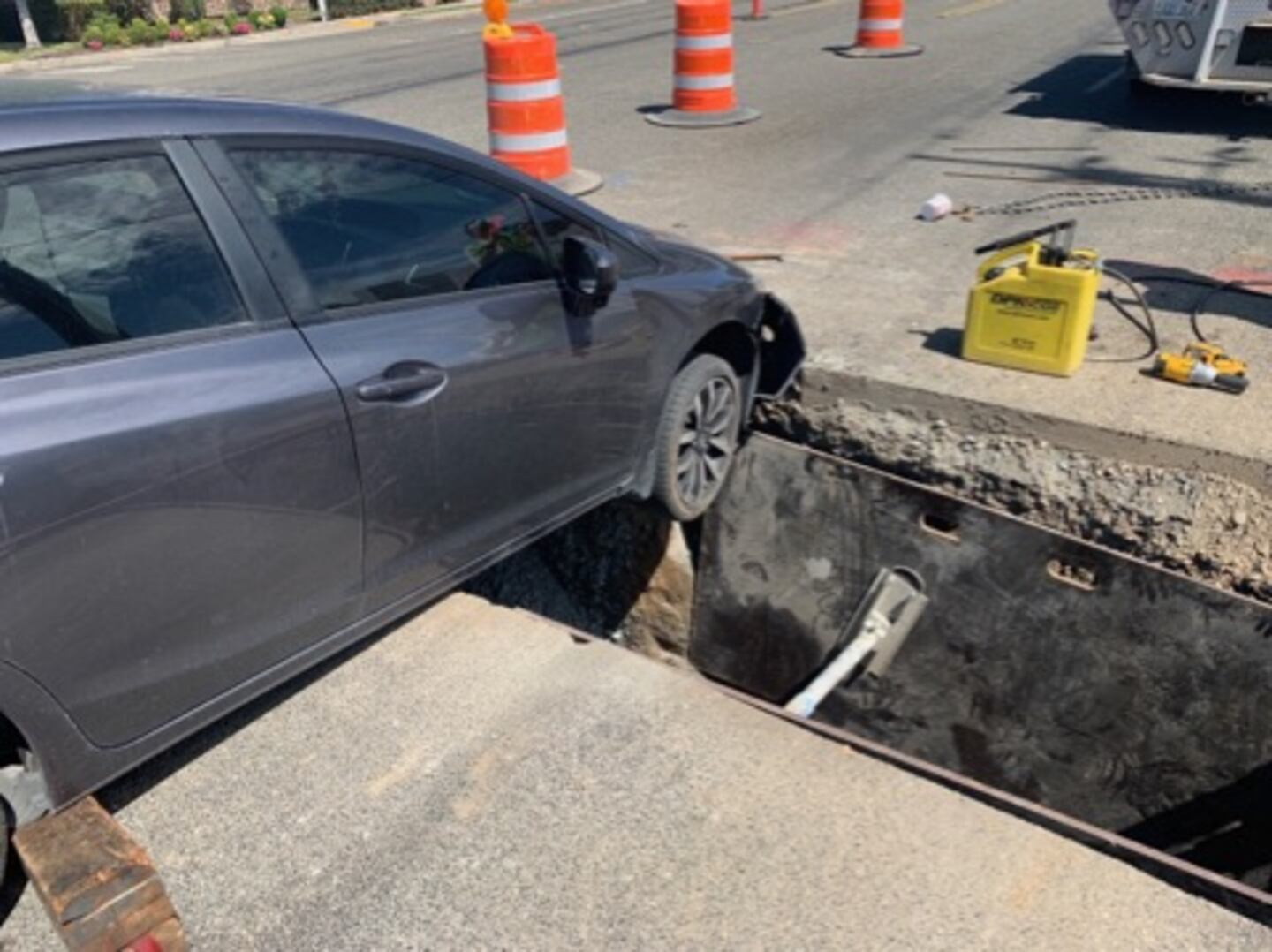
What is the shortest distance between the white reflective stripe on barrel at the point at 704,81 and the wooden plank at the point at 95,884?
9.47 meters

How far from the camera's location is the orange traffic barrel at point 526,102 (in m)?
7.40

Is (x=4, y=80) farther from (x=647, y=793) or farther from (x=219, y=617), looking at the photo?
(x=647, y=793)

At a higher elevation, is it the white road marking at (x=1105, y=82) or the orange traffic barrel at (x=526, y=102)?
the orange traffic barrel at (x=526, y=102)

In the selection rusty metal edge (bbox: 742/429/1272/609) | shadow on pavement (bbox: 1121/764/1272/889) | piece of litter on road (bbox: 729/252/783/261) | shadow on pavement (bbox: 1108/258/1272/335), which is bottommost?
shadow on pavement (bbox: 1121/764/1272/889)

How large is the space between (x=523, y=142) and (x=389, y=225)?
5.09m

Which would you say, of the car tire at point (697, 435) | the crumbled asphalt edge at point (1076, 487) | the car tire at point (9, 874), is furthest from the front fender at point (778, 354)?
the car tire at point (9, 874)

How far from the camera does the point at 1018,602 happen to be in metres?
4.31

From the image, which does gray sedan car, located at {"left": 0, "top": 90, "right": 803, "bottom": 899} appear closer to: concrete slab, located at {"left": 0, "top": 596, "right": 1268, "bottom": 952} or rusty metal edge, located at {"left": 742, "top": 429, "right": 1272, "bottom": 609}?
concrete slab, located at {"left": 0, "top": 596, "right": 1268, "bottom": 952}

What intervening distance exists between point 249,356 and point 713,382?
215 centimetres

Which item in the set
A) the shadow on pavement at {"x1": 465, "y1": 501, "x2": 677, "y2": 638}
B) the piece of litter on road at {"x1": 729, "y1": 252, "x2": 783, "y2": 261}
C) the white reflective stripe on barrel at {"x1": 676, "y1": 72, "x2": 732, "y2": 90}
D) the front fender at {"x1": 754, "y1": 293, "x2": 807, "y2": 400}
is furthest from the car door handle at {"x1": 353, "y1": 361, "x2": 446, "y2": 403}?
the white reflective stripe on barrel at {"x1": 676, "y1": 72, "x2": 732, "y2": 90}

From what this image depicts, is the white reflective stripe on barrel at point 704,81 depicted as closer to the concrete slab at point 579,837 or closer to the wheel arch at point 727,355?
the wheel arch at point 727,355

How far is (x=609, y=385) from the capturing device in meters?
3.60

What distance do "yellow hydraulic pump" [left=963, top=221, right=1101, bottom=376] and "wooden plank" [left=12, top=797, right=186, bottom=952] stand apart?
3.92 meters

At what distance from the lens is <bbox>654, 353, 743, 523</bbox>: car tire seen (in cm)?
403
